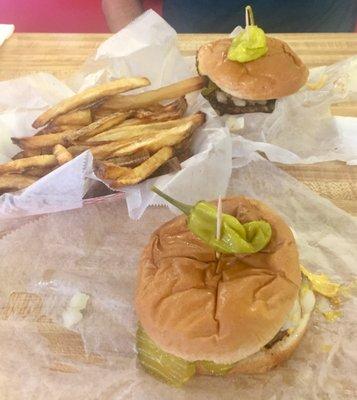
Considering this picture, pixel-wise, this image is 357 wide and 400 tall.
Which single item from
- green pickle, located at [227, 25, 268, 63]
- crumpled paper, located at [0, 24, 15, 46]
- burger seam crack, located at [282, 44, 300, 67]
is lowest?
crumpled paper, located at [0, 24, 15, 46]

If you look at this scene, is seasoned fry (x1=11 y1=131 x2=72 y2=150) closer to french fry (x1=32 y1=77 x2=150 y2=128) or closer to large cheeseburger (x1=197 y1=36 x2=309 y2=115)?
french fry (x1=32 y1=77 x2=150 y2=128)

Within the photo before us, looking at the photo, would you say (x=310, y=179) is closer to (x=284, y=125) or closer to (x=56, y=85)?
(x=284, y=125)

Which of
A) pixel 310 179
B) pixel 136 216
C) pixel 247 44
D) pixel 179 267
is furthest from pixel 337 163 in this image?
pixel 179 267

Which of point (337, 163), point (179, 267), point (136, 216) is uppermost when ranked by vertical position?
point (179, 267)

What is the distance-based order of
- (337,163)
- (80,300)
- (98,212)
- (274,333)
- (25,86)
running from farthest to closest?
(25,86) → (337,163) → (98,212) → (80,300) → (274,333)

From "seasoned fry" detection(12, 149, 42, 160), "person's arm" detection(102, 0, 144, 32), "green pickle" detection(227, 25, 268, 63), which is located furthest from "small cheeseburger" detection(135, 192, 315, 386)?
"person's arm" detection(102, 0, 144, 32)

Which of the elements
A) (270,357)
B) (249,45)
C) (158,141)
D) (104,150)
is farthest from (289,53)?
(270,357)
